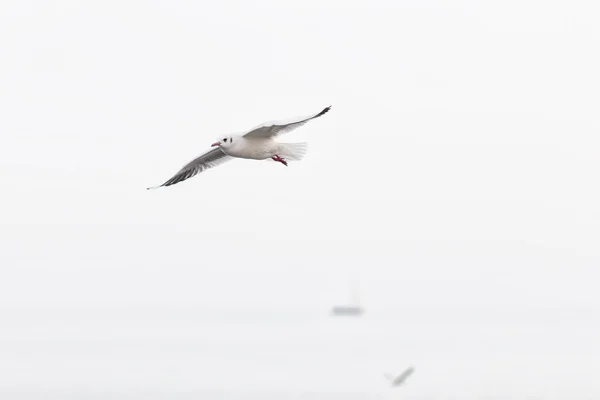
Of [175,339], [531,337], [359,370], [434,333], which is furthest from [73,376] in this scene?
[434,333]

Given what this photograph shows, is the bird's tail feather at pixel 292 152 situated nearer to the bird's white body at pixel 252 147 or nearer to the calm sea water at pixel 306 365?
the bird's white body at pixel 252 147

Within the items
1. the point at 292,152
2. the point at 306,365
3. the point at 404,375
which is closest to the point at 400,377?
the point at 404,375

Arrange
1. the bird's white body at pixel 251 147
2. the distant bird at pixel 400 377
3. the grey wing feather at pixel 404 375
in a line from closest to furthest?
the bird's white body at pixel 251 147 < the grey wing feather at pixel 404 375 < the distant bird at pixel 400 377

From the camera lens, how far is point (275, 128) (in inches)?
667

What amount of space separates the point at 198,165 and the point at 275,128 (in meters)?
2.84

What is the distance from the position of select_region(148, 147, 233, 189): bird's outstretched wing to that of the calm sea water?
2042 inches

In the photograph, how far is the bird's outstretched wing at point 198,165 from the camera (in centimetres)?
1919

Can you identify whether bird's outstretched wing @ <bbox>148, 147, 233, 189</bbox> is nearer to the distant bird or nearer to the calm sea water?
the distant bird

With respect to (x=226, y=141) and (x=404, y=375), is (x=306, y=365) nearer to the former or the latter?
(x=404, y=375)

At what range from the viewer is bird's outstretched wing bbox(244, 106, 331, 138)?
53.6 ft

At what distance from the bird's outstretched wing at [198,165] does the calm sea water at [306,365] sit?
5187 centimetres

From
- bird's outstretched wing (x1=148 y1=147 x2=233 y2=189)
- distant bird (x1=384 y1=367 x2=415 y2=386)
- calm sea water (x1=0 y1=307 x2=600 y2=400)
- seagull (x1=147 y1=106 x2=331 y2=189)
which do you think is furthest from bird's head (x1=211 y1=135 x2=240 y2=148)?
calm sea water (x1=0 y1=307 x2=600 y2=400)

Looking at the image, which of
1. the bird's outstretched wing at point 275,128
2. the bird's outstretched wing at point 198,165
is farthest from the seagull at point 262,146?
the bird's outstretched wing at point 198,165

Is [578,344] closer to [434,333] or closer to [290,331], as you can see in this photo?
[434,333]
